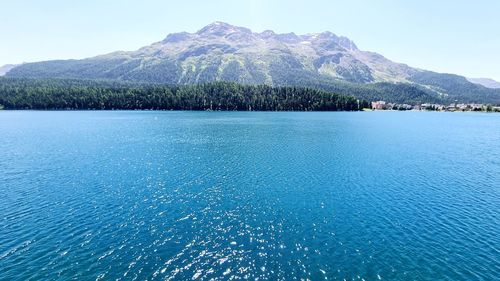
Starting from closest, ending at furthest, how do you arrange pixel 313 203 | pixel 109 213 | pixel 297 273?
pixel 297 273 → pixel 109 213 → pixel 313 203

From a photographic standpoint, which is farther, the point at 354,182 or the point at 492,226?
the point at 354,182

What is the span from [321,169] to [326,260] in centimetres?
4597

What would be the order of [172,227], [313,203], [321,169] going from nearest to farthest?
[172,227], [313,203], [321,169]

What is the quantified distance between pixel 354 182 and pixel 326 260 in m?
36.8

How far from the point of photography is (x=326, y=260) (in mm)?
35406

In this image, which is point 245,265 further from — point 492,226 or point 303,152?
point 303,152

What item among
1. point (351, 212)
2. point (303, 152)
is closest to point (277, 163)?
point (303, 152)

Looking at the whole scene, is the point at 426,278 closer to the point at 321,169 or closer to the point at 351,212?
the point at 351,212

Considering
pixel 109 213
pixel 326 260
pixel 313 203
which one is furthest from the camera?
pixel 313 203

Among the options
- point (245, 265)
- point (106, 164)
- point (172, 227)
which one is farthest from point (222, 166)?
point (245, 265)

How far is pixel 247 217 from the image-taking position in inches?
1865

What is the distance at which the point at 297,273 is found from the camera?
3228cm

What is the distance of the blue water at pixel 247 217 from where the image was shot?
33.7 m

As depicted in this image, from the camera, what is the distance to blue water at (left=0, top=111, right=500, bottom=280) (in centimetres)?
3372
